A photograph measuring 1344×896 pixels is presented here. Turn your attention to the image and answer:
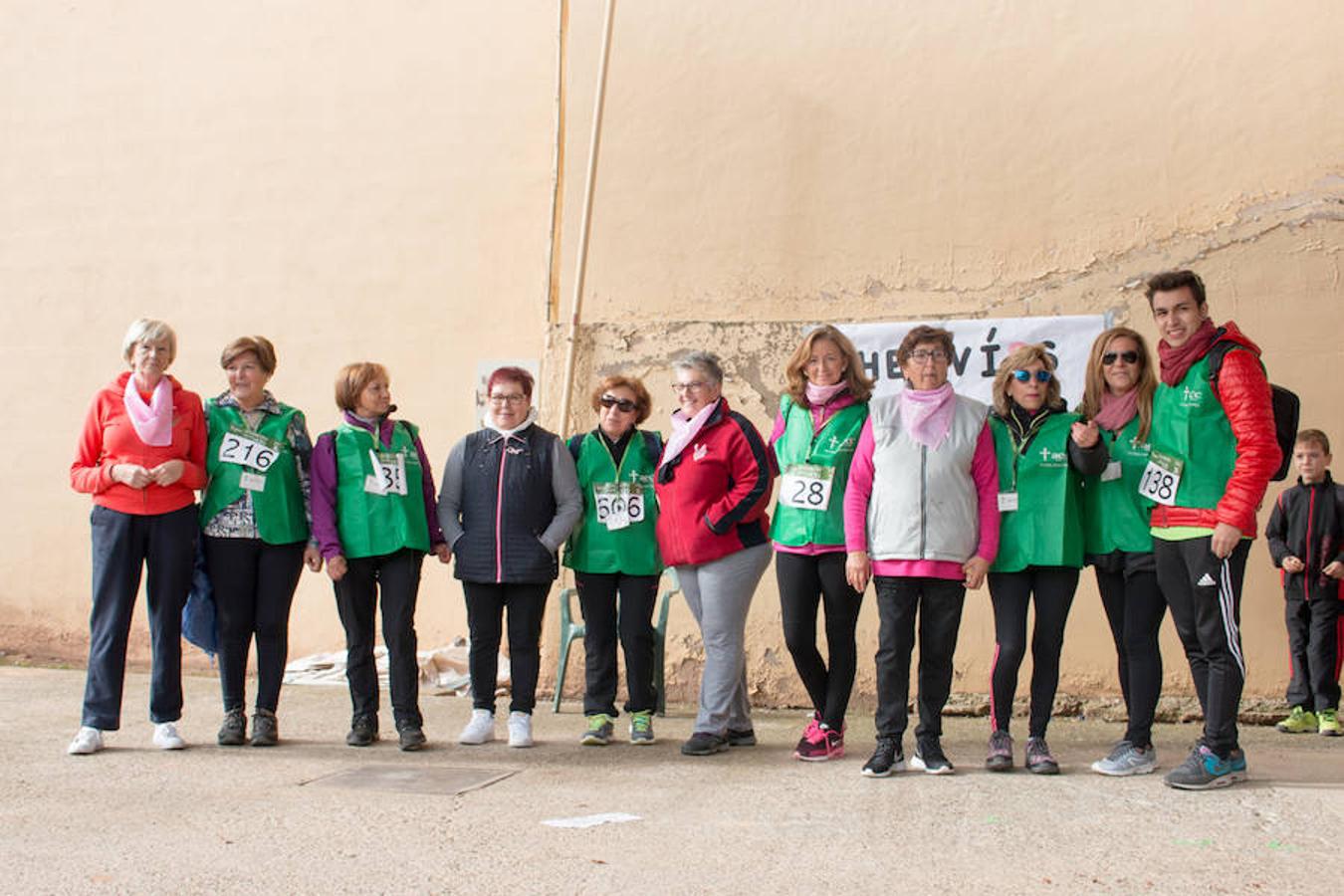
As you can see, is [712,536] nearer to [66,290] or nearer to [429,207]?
[429,207]

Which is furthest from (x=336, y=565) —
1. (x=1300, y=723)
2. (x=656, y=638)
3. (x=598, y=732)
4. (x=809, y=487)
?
(x=1300, y=723)

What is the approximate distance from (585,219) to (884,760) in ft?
11.0

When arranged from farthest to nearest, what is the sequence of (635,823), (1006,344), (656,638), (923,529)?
(1006,344)
(656,638)
(923,529)
(635,823)

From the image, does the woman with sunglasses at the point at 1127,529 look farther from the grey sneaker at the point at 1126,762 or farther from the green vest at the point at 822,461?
the green vest at the point at 822,461

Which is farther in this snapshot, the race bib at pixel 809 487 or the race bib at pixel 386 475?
the race bib at pixel 386 475

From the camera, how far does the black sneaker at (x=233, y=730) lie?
16.1 ft

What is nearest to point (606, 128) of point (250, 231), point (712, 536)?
point (250, 231)

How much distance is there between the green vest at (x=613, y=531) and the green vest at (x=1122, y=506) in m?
1.67

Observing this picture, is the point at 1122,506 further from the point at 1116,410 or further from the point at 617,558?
the point at 617,558

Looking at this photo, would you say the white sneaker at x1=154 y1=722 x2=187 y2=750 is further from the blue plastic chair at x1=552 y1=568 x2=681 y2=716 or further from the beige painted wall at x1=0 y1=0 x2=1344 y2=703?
the beige painted wall at x1=0 y1=0 x2=1344 y2=703

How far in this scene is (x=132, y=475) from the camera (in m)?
4.65

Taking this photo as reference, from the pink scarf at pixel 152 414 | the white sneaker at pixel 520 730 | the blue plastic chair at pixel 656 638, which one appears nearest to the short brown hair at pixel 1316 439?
the blue plastic chair at pixel 656 638

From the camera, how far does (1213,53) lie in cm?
612

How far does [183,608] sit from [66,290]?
3.59 m
